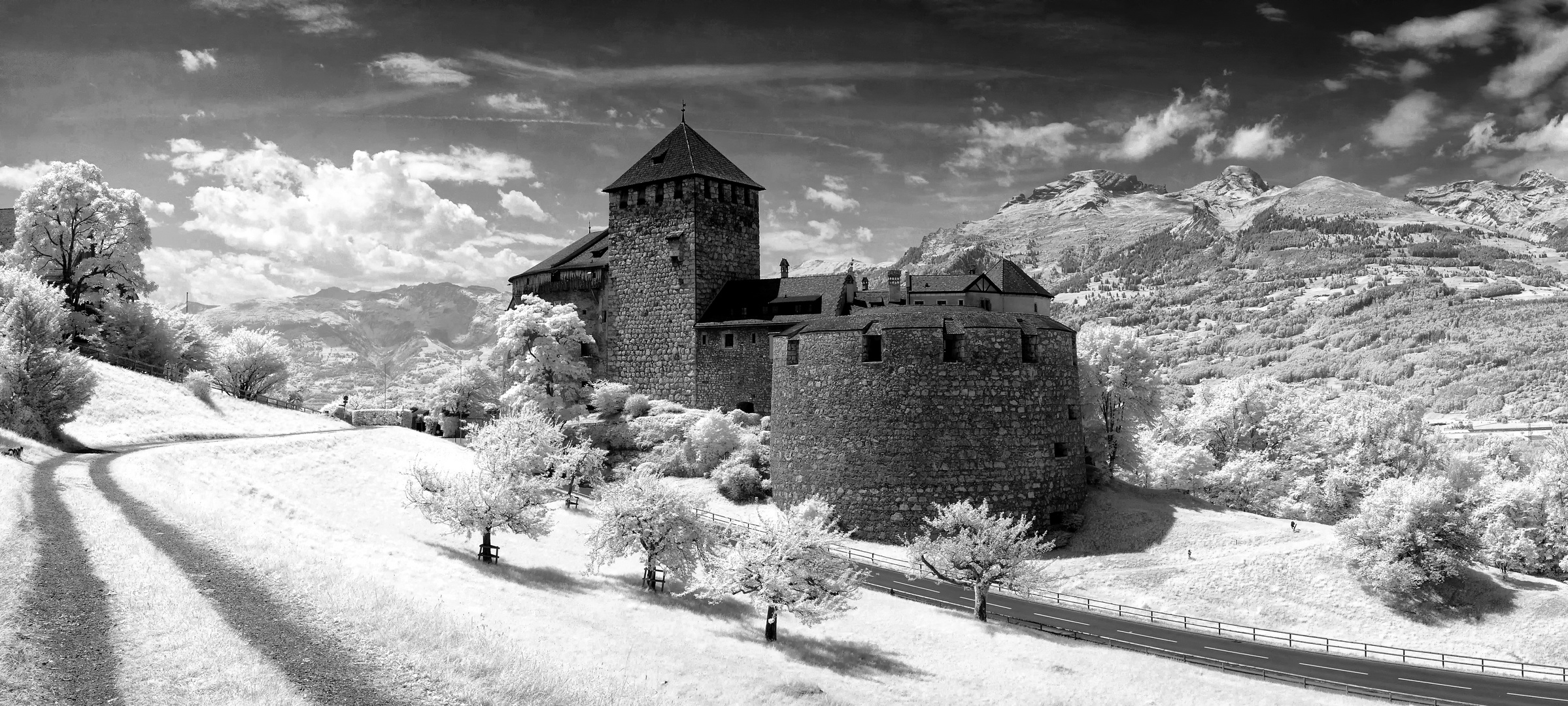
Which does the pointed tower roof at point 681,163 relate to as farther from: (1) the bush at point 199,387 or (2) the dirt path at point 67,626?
(2) the dirt path at point 67,626

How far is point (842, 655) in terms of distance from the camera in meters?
30.4

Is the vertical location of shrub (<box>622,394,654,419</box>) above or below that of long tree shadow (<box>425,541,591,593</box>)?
above

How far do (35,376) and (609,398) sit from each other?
100 feet

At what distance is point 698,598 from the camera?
112 feet

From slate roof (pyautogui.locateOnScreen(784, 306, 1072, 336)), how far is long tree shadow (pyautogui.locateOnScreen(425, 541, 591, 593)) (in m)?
20.2

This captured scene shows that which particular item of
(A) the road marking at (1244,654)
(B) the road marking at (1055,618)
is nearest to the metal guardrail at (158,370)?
(B) the road marking at (1055,618)

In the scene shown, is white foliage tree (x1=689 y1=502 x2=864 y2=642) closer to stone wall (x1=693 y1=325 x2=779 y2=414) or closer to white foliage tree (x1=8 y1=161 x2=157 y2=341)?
stone wall (x1=693 y1=325 x2=779 y2=414)

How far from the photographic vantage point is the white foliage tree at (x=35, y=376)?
37469mm

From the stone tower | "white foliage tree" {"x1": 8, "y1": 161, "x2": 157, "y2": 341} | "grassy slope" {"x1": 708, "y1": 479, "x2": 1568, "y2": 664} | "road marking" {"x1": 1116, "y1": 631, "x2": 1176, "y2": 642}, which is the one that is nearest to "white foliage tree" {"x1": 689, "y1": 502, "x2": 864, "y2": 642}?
"road marking" {"x1": 1116, "y1": 631, "x2": 1176, "y2": 642}

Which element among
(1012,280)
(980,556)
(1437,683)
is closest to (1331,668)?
(1437,683)

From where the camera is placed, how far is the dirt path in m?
14.4

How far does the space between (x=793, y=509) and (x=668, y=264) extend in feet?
103

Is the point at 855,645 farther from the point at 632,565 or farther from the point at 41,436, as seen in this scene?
the point at 41,436

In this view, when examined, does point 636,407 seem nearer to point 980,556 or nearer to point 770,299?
point 770,299
